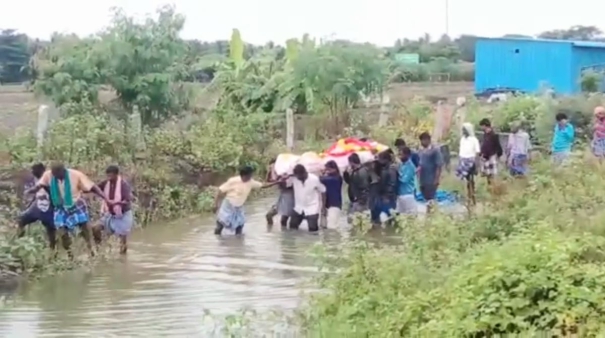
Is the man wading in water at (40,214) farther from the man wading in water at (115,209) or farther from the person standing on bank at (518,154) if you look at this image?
the person standing on bank at (518,154)

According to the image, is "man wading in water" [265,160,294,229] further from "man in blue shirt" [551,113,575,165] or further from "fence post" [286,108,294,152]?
"fence post" [286,108,294,152]

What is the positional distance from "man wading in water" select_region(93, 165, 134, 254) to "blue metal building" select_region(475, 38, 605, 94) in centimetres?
2172

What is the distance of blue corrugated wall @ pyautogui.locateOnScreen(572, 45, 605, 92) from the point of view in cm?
3506

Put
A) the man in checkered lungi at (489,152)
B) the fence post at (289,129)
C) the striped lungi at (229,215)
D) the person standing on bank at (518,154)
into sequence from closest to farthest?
the striped lungi at (229,215)
the man in checkered lungi at (489,152)
the person standing on bank at (518,154)
the fence post at (289,129)

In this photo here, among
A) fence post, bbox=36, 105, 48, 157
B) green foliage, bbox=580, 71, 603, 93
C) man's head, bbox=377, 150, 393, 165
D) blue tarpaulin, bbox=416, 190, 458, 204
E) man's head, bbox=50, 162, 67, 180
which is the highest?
green foliage, bbox=580, 71, 603, 93

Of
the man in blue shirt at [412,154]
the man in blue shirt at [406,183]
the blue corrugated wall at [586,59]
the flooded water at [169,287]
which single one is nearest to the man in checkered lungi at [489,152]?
the man in blue shirt at [412,154]

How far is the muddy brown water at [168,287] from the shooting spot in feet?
35.1

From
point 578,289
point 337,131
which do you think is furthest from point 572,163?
point 337,131

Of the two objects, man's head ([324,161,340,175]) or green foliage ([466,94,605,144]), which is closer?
man's head ([324,161,340,175])

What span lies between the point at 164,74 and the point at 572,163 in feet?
33.3

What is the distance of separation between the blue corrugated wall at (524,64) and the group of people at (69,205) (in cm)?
2214

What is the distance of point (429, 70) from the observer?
48.6 meters

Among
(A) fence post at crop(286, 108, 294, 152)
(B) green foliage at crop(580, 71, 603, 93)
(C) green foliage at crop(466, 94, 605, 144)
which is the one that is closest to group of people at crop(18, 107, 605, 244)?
(C) green foliage at crop(466, 94, 605, 144)

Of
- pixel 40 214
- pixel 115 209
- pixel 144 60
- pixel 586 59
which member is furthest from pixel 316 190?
pixel 586 59
